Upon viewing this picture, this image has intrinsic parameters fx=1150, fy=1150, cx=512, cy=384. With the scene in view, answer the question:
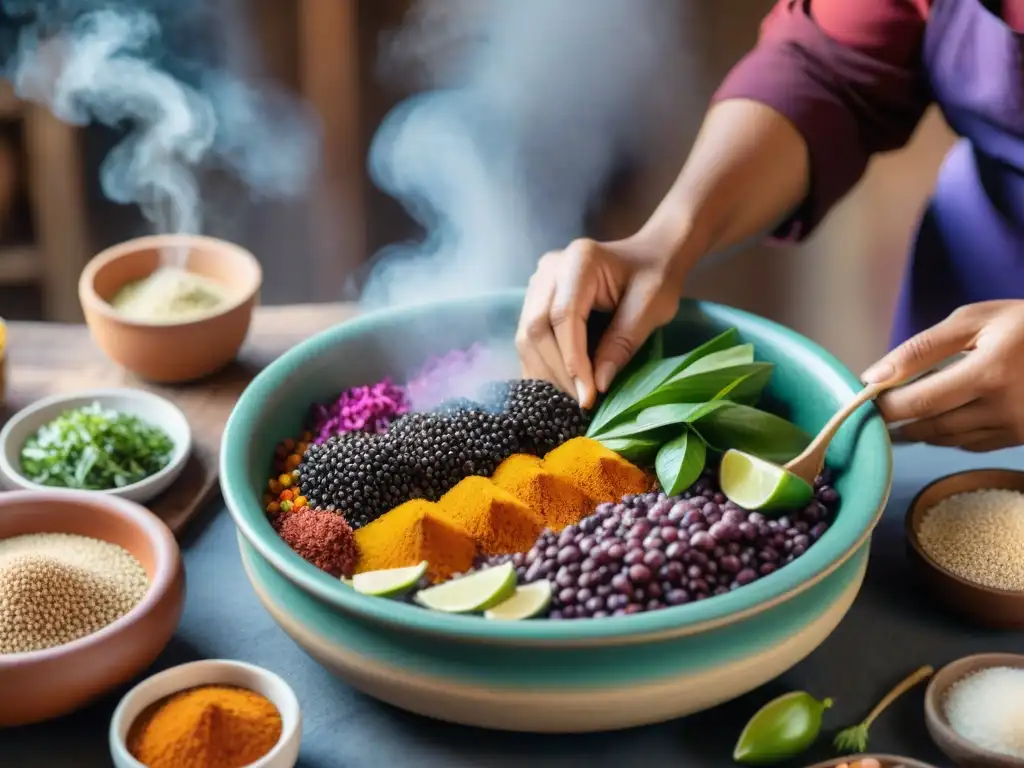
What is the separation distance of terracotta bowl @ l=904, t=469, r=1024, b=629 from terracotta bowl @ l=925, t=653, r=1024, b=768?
0.23 feet

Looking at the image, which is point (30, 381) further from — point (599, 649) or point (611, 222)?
point (611, 222)

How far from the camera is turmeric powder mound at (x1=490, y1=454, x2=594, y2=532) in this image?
1.23 metres

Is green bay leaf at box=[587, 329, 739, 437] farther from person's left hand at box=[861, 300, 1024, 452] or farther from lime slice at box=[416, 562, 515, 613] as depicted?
lime slice at box=[416, 562, 515, 613]

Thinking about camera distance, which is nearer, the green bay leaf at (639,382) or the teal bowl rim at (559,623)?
the teal bowl rim at (559,623)

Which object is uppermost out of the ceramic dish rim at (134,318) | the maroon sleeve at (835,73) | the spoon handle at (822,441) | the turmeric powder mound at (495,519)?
the maroon sleeve at (835,73)

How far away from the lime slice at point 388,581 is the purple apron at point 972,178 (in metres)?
1.04

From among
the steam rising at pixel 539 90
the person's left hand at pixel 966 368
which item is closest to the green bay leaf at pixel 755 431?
the person's left hand at pixel 966 368

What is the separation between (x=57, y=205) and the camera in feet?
8.86

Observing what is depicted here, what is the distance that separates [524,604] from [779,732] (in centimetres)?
26

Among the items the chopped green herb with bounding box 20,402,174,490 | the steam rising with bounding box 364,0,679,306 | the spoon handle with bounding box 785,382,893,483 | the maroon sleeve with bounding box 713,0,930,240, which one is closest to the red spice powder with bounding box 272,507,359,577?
the chopped green herb with bounding box 20,402,174,490

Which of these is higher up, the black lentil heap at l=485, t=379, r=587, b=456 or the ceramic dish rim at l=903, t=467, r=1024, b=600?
the black lentil heap at l=485, t=379, r=587, b=456

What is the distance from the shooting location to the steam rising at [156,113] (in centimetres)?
200

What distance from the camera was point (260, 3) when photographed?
108 inches

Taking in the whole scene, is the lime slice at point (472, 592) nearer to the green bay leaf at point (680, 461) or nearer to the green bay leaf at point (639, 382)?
the green bay leaf at point (680, 461)
